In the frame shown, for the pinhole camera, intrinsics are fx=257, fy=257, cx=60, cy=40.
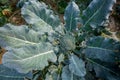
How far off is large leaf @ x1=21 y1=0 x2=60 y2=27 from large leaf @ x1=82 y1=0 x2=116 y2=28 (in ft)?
0.96

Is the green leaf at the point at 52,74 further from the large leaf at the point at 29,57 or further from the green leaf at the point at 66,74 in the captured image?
the large leaf at the point at 29,57

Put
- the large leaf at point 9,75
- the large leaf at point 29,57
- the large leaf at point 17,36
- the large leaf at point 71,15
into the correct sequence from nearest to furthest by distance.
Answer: the large leaf at point 29,57 < the large leaf at point 17,36 < the large leaf at point 71,15 < the large leaf at point 9,75

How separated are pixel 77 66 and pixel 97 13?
0.49m

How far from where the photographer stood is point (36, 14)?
7.48 ft

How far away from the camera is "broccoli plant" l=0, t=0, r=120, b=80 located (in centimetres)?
210

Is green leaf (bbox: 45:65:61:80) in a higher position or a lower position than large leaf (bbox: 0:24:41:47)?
lower

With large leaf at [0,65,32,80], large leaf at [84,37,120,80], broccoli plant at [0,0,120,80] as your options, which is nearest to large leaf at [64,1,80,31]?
broccoli plant at [0,0,120,80]

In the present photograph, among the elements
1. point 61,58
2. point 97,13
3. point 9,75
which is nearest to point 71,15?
point 97,13

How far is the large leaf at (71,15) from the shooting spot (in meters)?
2.30

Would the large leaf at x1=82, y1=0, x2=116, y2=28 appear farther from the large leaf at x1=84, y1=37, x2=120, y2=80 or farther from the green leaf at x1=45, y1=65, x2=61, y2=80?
the green leaf at x1=45, y1=65, x2=61, y2=80

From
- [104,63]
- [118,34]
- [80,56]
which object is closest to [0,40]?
[80,56]

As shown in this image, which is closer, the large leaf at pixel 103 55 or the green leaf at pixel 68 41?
the large leaf at pixel 103 55

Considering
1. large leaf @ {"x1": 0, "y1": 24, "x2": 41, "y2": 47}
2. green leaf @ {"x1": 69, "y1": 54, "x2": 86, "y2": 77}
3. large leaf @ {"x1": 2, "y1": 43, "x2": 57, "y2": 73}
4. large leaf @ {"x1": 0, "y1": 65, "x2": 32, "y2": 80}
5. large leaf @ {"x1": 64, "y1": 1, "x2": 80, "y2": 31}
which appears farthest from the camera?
large leaf @ {"x1": 0, "y1": 65, "x2": 32, "y2": 80}

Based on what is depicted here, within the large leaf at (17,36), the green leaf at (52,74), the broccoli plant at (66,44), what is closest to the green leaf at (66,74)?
the broccoli plant at (66,44)
